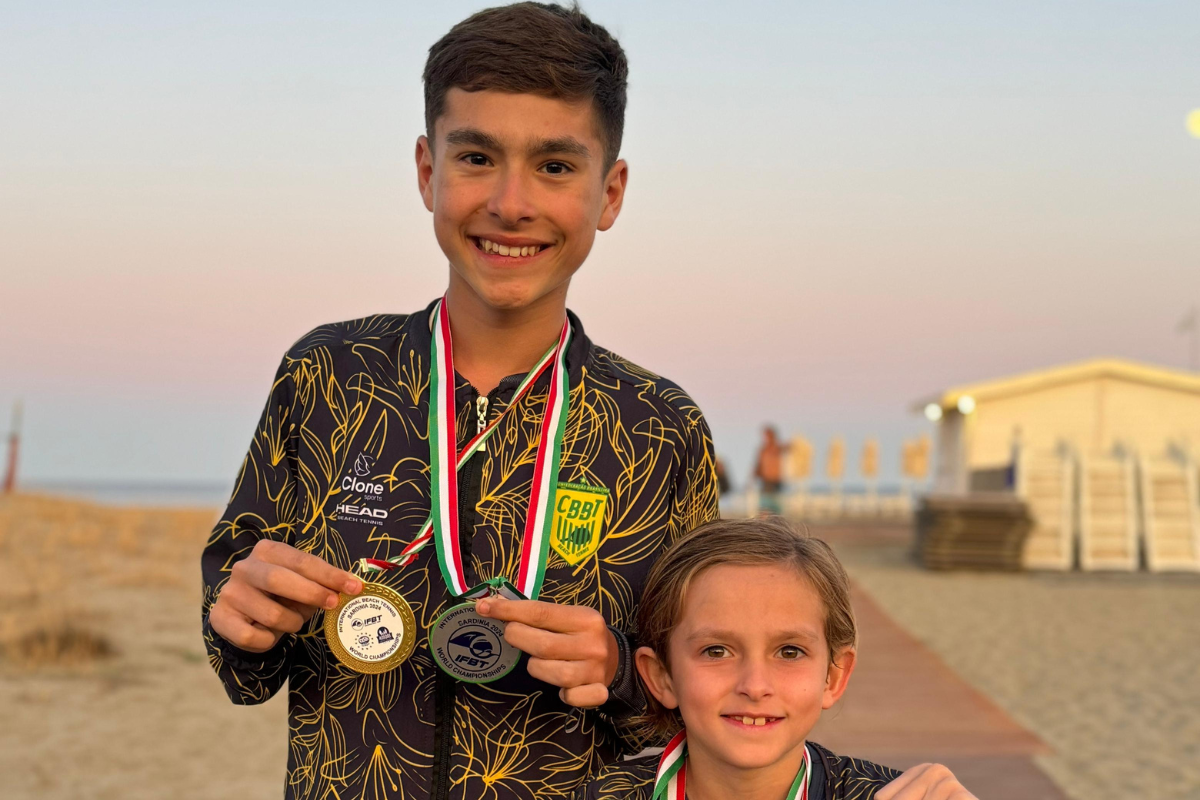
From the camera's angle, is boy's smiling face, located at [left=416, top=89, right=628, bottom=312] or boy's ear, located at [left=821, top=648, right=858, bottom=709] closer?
boy's smiling face, located at [left=416, top=89, right=628, bottom=312]

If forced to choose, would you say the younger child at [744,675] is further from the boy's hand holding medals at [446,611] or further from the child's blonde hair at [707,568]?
the boy's hand holding medals at [446,611]

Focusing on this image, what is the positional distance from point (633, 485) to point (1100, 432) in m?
20.2

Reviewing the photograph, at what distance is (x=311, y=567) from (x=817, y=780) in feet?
3.30

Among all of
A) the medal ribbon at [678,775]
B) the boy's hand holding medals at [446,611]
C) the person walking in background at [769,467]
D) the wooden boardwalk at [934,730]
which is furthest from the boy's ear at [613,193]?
the person walking in background at [769,467]

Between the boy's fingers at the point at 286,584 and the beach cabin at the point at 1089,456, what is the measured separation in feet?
57.5

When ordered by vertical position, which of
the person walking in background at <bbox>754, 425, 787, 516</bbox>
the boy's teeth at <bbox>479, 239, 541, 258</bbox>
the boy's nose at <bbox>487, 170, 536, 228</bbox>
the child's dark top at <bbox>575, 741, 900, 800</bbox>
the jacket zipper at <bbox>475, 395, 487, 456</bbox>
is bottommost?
the child's dark top at <bbox>575, 741, 900, 800</bbox>

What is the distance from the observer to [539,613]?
6.19 feet

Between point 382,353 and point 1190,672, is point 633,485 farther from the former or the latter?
point 1190,672

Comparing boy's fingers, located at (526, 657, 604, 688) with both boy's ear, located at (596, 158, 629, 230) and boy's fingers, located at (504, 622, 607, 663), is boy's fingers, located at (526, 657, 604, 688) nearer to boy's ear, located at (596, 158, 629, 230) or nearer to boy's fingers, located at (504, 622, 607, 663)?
boy's fingers, located at (504, 622, 607, 663)

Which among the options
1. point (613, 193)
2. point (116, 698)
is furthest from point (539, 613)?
point (116, 698)

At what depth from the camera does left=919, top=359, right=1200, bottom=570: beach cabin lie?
18047mm

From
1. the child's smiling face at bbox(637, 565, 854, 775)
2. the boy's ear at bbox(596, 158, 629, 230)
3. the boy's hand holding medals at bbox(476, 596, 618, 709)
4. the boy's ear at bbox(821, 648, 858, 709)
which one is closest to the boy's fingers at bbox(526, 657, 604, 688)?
the boy's hand holding medals at bbox(476, 596, 618, 709)

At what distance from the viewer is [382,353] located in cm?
228

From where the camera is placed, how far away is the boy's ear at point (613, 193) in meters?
2.30
